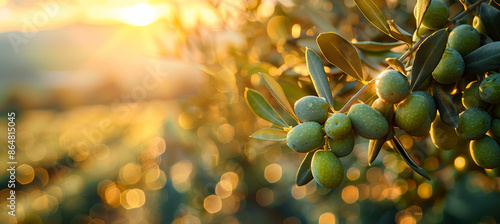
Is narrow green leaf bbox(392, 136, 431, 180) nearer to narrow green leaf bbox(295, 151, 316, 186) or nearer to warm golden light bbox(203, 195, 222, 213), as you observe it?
narrow green leaf bbox(295, 151, 316, 186)

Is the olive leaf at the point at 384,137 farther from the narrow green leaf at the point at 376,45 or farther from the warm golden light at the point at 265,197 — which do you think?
the warm golden light at the point at 265,197

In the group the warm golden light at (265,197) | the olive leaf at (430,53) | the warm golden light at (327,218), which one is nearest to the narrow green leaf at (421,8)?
the olive leaf at (430,53)

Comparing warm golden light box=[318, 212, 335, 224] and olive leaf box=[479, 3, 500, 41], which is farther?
warm golden light box=[318, 212, 335, 224]

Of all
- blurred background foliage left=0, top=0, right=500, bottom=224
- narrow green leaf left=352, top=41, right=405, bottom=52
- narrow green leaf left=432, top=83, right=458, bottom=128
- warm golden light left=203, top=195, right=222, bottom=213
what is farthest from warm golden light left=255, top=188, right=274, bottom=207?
narrow green leaf left=432, top=83, right=458, bottom=128

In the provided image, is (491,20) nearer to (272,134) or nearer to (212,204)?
(272,134)

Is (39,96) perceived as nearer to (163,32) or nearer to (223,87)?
(163,32)

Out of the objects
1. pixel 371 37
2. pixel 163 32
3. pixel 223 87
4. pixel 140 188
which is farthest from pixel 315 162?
pixel 140 188

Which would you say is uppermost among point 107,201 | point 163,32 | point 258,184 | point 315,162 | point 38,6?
point 38,6

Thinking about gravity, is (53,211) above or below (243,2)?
below
